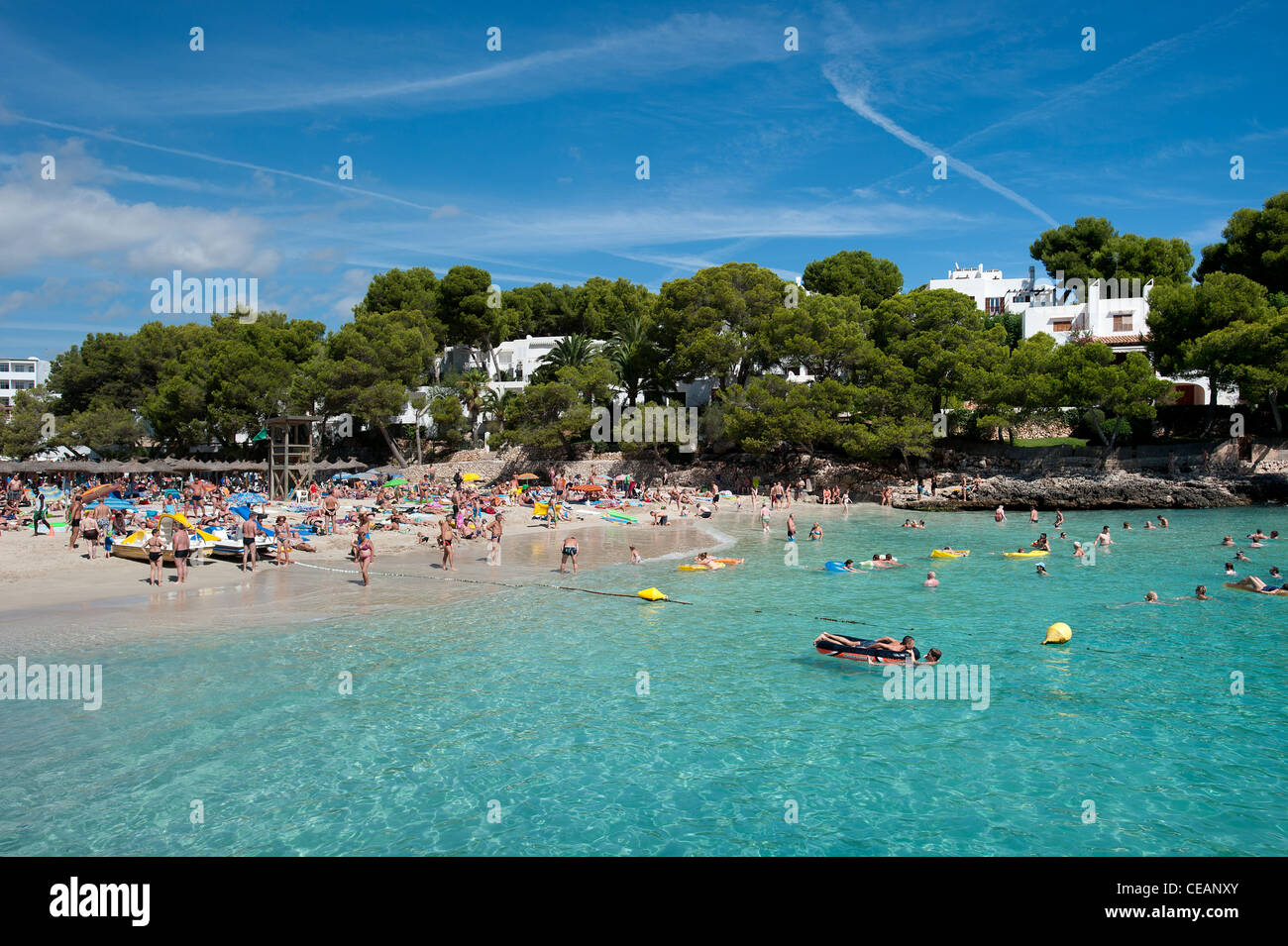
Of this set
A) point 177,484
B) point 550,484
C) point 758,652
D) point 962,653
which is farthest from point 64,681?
point 177,484

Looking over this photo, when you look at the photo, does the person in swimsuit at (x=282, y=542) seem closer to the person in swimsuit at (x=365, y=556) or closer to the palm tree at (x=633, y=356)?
the person in swimsuit at (x=365, y=556)

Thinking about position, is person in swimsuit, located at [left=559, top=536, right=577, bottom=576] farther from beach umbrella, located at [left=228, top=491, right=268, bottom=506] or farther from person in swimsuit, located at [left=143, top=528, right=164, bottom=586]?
beach umbrella, located at [left=228, top=491, right=268, bottom=506]

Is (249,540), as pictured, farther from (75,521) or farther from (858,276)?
(858,276)

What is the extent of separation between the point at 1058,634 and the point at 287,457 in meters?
35.2

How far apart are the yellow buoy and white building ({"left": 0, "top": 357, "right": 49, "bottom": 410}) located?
14060 cm

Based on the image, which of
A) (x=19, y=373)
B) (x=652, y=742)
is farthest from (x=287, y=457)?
(x=19, y=373)

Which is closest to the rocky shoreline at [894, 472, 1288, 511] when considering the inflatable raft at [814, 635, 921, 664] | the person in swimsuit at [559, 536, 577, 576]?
the person in swimsuit at [559, 536, 577, 576]

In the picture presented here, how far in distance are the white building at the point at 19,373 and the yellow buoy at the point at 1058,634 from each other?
14060 cm

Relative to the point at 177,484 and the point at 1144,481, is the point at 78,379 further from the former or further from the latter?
the point at 1144,481

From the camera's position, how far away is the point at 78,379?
228 feet

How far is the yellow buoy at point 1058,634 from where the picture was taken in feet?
52.9

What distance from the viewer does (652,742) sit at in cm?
1102
